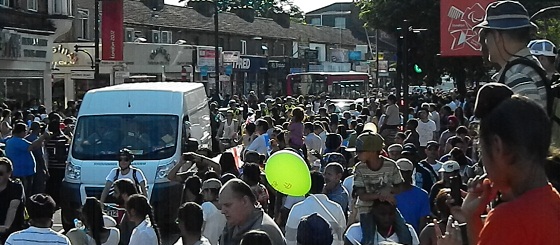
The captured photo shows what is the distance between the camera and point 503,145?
262 cm

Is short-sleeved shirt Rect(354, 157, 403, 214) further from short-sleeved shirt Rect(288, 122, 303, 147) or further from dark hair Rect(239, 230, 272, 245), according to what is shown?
short-sleeved shirt Rect(288, 122, 303, 147)

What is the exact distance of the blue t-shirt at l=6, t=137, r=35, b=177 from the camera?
1439 cm

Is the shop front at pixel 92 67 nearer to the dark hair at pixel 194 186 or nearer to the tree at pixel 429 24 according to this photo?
the tree at pixel 429 24

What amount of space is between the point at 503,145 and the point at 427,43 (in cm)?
3562

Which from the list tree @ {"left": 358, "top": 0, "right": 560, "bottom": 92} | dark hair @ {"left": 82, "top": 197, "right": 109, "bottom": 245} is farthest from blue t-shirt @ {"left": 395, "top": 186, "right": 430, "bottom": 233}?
tree @ {"left": 358, "top": 0, "right": 560, "bottom": 92}

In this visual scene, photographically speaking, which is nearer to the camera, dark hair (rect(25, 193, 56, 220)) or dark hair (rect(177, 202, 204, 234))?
dark hair (rect(177, 202, 204, 234))

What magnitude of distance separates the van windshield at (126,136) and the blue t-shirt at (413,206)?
6.65 m

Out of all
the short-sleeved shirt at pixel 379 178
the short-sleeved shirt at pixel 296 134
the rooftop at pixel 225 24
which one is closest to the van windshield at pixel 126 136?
the short-sleeved shirt at pixel 296 134

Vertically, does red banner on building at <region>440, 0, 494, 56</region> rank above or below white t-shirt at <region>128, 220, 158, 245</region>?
above

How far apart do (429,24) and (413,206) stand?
103ft

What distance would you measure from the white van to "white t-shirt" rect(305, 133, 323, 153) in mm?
2019

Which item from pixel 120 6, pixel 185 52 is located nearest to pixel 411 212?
pixel 120 6

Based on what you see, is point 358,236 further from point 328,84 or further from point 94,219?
point 328,84

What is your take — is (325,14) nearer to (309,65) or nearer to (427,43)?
(309,65)
